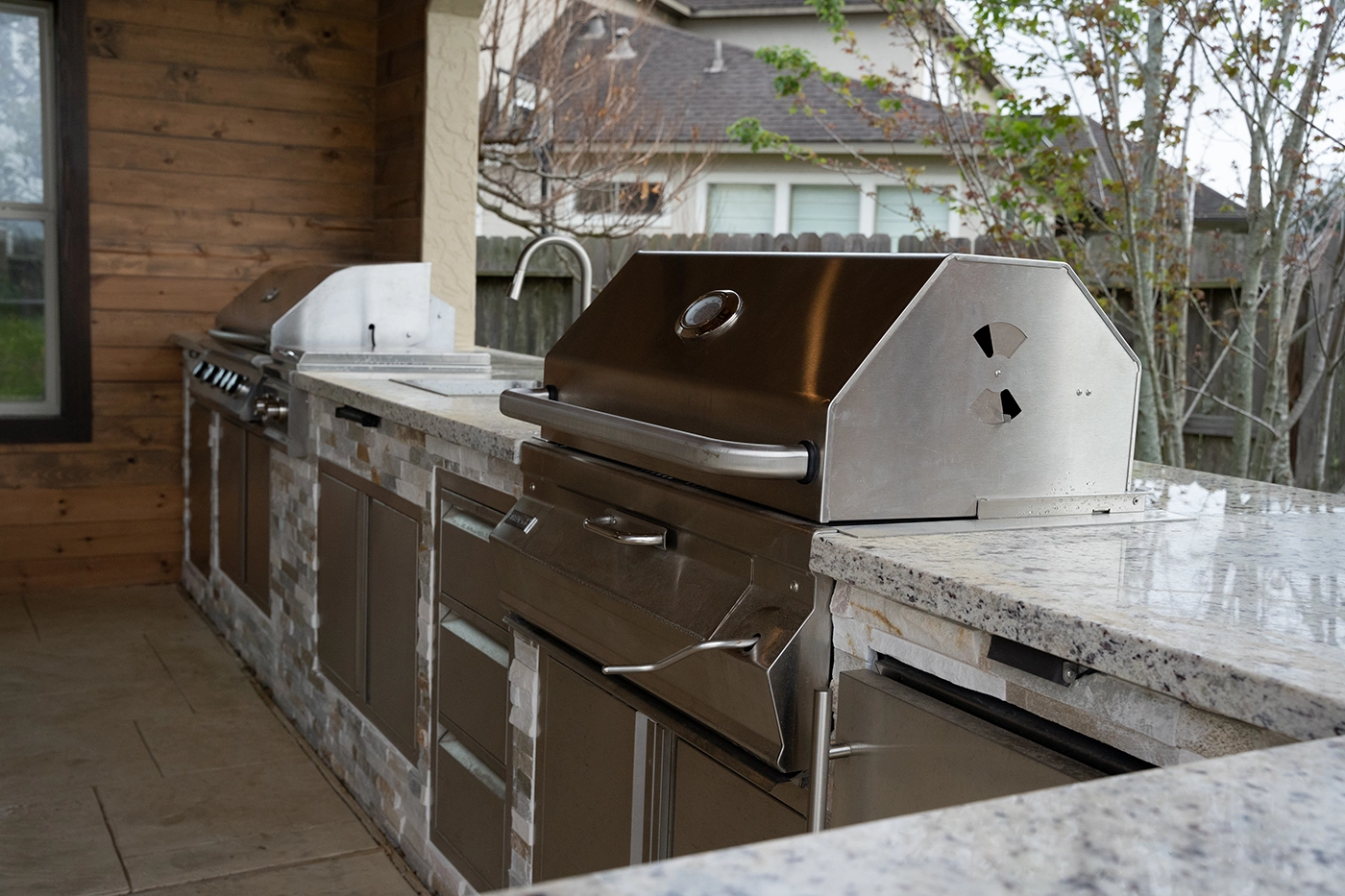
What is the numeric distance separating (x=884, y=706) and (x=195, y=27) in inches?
170

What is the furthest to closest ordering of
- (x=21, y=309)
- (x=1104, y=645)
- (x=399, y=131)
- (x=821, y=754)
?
(x=399, y=131), (x=21, y=309), (x=821, y=754), (x=1104, y=645)

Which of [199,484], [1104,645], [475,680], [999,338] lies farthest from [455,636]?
[199,484]

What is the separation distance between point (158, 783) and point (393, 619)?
0.82 m

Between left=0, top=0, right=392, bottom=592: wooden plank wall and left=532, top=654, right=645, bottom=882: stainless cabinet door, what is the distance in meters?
3.37

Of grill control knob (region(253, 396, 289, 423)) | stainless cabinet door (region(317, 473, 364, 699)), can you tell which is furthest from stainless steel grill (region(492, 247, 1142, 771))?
grill control knob (region(253, 396, 289, 423))

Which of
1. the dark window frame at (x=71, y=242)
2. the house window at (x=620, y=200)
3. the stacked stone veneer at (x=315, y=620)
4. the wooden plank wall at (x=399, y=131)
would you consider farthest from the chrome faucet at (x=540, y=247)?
the house window at (x=620, y=200)

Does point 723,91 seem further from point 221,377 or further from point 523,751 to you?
point 523,751

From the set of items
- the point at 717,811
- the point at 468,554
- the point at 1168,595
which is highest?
the point at 1168,595

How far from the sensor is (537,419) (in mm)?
1951

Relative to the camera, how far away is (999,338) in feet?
5.03

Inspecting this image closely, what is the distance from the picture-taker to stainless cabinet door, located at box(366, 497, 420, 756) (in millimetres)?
2736

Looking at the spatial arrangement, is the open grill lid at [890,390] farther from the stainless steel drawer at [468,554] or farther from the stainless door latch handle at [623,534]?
the stainless steel drawer at [468,554]

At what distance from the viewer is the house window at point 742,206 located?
11.5 metres

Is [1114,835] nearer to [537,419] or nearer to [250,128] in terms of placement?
[537,419]
